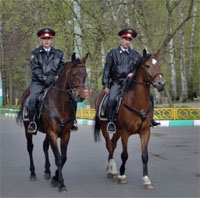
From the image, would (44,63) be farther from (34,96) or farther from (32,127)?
(32,127)

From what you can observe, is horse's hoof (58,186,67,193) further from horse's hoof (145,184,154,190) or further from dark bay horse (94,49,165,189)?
horse's hoof (145,184,154,190)

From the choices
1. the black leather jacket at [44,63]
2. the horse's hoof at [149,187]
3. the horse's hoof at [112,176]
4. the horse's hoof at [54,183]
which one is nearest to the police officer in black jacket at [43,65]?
the black leather jacket at [44,63]

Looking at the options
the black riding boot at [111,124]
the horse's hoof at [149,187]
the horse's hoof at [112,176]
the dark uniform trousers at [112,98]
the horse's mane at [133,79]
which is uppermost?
the horse's mane at [133,79]

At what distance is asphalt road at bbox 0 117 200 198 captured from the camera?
6.74m

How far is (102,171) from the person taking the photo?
8406mm

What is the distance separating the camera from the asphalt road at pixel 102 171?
6.74 metres

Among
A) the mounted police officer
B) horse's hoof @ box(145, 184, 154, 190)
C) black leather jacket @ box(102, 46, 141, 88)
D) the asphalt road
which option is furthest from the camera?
black leather jacket @ box(102, 46, 141, 88)

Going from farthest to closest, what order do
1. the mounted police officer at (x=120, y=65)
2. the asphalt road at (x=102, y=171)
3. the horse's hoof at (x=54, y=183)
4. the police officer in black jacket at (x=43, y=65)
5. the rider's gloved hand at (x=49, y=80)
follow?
the mounted police officer at (x=120, y=65) < the police officer in black jacket at (x=43, y=65) < the rider's gloved hand at (x=49, y=80) < the horse's hoof at (x=54, y=183) < the asphalt road at (x=102, y=171)

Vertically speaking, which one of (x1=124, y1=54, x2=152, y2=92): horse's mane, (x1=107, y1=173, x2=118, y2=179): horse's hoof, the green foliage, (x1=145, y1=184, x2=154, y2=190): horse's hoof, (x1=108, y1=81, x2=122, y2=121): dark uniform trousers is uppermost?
the green foliage

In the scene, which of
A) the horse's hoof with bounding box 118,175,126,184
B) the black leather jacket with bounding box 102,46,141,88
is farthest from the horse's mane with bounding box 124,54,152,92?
the horse's hoof with bounding box 118,175,126,184

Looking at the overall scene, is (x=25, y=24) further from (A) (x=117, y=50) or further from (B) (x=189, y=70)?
(B) (x=189, y=70)

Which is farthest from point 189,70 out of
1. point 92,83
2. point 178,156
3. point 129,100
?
point 129,100

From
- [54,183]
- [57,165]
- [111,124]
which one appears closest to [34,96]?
[57,165]

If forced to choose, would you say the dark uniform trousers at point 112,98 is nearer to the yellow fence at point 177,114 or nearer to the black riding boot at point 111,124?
the black riding boot at point 111,124
